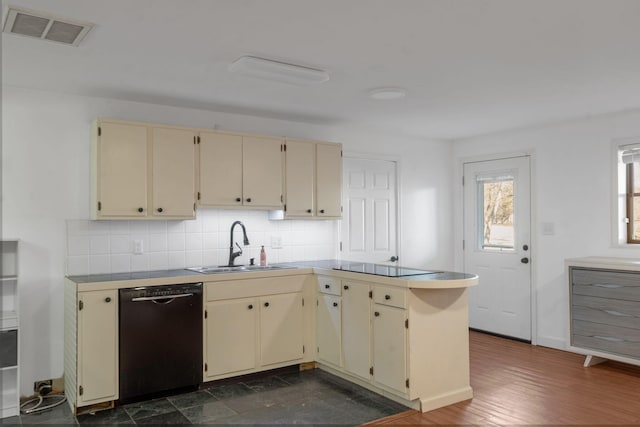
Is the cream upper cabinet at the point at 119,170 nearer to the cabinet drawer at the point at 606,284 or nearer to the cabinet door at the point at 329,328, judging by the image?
the cabinet door at the point at 329,328

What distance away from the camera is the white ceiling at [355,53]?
237 centimetres

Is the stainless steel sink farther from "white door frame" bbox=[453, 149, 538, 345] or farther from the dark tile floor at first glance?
"white door frame" bbox=[453, 149, 538, 345]

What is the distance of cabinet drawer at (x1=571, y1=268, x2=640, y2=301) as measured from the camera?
4.04m

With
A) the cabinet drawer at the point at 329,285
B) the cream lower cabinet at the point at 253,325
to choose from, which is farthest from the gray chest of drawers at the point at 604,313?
the cream lower cabinet at the point at 253,325

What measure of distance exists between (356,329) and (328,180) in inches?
62.0

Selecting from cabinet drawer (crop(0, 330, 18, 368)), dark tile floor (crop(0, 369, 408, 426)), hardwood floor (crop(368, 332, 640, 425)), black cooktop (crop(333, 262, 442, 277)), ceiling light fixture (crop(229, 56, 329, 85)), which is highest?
ceiling light fixture (crop(229, 56, 329, 85))

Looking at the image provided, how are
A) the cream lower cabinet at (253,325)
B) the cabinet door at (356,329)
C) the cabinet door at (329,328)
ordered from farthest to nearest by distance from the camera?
the cabinet door at (329,328) < the cream lower cabinet at (253,325) < the cabinet door at (356,329)

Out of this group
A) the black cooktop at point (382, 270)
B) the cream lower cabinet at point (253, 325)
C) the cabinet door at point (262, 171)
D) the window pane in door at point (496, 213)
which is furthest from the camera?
the window pane in door at point (496, 213)

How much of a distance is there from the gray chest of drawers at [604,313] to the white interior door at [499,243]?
92cm

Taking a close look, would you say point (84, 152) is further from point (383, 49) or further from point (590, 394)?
point (590, 394)

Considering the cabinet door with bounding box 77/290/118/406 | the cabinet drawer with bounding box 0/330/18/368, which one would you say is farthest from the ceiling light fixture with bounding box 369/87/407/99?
the cabinet drawer with bounding box 0/330/18/368

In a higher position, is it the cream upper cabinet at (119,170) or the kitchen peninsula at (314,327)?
the cream upper cabinet at (119,170)

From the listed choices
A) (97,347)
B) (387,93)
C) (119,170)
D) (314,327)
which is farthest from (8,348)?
(387,93)

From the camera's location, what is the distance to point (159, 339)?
141 inches
